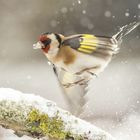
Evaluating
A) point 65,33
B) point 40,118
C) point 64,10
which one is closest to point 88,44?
point 40,118

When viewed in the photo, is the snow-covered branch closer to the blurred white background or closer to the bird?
the bird

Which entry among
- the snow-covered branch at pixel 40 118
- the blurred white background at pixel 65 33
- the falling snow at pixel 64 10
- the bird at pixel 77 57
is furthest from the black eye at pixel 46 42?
the falling snow at pixel 64 10

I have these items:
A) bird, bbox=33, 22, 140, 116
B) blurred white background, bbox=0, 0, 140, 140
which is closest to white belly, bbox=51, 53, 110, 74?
bird, bbox=33, 22, 140, 116

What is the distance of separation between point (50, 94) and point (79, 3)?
3.93 ft

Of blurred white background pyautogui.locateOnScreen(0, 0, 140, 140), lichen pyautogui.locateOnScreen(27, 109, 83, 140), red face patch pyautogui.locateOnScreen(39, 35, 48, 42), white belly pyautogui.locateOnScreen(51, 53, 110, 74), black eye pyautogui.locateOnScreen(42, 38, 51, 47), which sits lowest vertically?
lichen pyautogui.locateOnScreen(27, 109, 83, 140)

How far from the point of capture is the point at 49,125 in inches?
42.9

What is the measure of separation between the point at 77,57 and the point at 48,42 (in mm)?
68

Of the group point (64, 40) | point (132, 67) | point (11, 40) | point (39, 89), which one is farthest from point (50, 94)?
point (64, 40)

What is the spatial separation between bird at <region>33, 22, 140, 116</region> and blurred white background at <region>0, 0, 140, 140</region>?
1.85 metres

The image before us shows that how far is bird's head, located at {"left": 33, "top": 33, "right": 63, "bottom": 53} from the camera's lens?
3.89 ft

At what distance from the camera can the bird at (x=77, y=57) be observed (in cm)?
118

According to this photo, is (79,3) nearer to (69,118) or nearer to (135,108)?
(135,108)

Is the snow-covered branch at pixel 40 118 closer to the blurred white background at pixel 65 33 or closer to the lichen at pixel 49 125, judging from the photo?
the lichen at pixel 49 125

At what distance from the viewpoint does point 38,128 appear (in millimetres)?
1097
